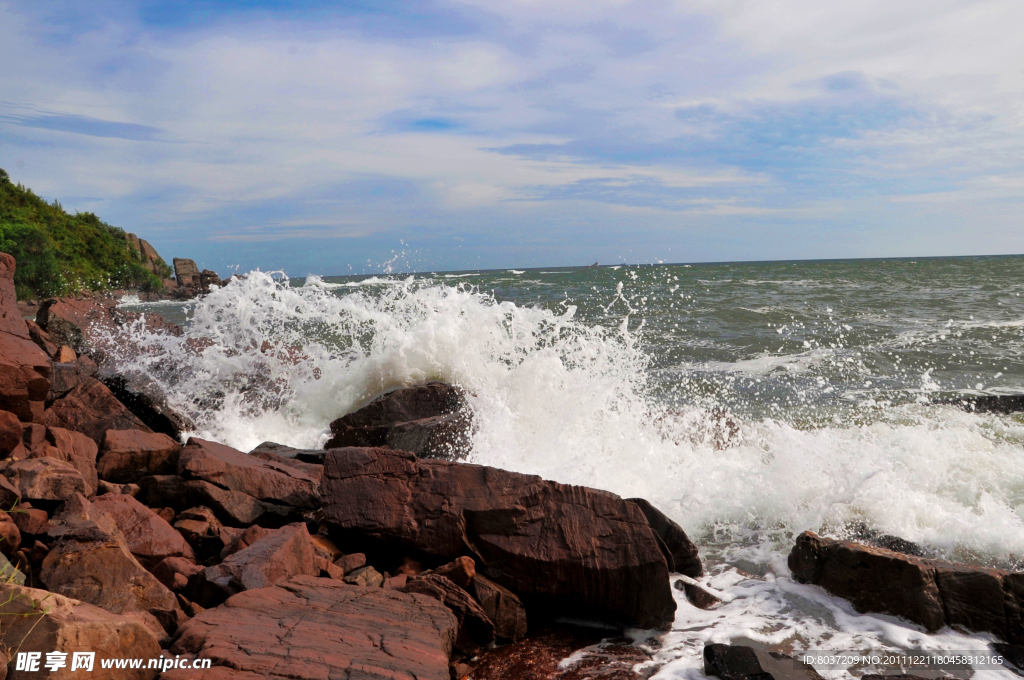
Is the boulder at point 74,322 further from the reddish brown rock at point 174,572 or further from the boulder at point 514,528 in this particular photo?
the boulder at point 514,528

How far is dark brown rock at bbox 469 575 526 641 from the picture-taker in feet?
11.2

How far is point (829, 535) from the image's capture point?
4.79 meters

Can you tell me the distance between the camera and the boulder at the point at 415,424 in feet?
19.5

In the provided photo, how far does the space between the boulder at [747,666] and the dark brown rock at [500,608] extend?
948mm

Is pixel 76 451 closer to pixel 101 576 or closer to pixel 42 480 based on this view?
pixel 42 480

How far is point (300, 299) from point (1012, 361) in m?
11.1

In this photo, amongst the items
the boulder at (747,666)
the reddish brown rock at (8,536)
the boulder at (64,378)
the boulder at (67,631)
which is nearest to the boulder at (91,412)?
the boulder at (64,378)

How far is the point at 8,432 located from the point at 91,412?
1445 mm

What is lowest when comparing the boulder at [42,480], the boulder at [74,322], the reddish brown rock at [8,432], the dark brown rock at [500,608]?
the dark brown rock at [500,608]

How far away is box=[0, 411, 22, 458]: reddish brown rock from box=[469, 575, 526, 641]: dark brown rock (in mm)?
3032

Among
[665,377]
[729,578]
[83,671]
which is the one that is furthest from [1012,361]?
[83,671]

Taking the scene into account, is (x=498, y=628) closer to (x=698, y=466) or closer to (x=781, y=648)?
(x=781, y=648)

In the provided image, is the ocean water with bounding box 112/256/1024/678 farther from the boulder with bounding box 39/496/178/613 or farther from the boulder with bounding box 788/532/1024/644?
the boulder with bounding box 39/496/178/613

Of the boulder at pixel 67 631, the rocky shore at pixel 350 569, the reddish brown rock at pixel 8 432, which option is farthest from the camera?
the reddish brown rock at pixel 8 432
